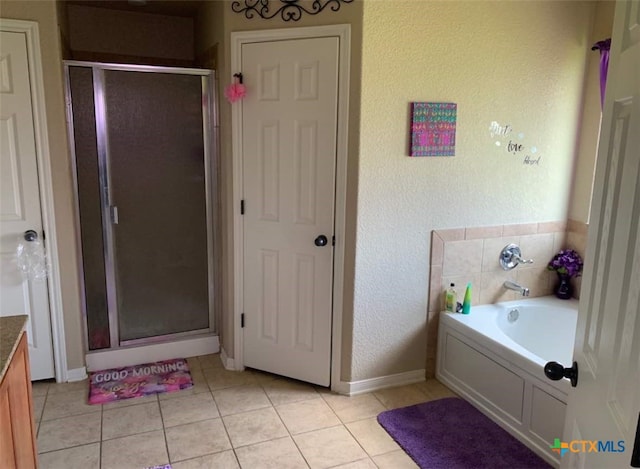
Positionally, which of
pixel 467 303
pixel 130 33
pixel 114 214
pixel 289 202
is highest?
pixel 130 33

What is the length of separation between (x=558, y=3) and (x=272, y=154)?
1.91 m

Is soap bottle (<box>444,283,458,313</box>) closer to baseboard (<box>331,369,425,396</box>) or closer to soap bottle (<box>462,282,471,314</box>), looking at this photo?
soap bottle (<box>462,282,471,314</box>)

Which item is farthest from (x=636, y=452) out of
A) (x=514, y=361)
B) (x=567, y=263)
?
(x=567, y=263)

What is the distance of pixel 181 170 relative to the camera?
331cm

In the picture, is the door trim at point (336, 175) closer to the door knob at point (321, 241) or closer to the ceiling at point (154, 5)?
the door knob at point (321, 241)

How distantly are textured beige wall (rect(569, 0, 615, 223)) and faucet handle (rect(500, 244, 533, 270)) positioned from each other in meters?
0.46

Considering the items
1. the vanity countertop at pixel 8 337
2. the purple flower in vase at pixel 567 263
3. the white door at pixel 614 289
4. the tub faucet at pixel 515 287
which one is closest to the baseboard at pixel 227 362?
the vanity countertop at pixel 8 337

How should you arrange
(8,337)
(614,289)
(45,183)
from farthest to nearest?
1. (45,183)
2. (8,337)
3. (614,289)

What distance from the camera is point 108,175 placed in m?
3.12

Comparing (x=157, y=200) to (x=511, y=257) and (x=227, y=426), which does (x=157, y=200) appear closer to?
(x=227, y=426)

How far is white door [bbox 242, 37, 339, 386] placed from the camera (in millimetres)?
2787

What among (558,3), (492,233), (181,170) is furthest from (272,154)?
(558,3)

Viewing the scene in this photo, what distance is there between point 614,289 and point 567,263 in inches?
97.2

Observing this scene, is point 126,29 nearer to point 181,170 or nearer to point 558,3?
point 181,170
